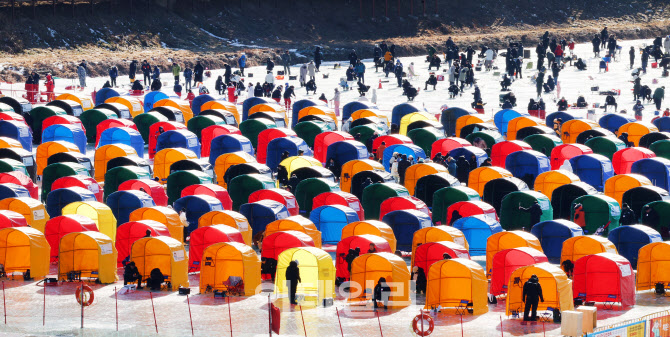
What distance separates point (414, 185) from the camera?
44.8 metres

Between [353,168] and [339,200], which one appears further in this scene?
[353,168]

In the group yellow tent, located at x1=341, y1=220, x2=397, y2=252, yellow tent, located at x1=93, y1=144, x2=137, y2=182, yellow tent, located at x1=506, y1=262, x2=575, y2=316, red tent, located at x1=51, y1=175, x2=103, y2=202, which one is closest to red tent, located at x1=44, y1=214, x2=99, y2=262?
red tent, located at x1=51, y1=175, x2=103, y2=202

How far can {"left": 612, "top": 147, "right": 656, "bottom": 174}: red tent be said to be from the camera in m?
47.3

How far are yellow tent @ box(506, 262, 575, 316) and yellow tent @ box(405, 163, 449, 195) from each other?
45.1 feet

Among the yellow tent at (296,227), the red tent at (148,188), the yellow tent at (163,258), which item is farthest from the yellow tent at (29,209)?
the yellow tent at (296,227)

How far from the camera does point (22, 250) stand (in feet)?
114

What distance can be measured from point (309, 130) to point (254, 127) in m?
2.52

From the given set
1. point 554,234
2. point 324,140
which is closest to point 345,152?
point 324,140

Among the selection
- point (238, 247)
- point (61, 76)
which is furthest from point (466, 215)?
point (61, 76)

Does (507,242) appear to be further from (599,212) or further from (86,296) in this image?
(86,296)

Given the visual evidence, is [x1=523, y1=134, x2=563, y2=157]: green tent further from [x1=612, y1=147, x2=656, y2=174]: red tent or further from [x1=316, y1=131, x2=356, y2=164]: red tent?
[x1=316, y1=131, x2=356, y2=164]: red tent

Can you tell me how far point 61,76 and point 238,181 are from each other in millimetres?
28258

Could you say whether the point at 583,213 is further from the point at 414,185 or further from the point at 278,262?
the point at 278,262

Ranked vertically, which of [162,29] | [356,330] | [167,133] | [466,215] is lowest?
[356,330]
